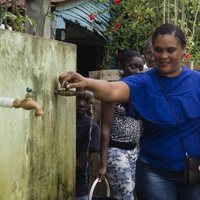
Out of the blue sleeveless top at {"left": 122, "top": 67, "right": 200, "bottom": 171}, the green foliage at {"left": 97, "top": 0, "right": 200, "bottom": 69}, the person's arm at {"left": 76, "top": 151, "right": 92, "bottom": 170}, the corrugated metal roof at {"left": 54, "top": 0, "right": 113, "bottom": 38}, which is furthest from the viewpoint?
the green foliage at {"left": 97, "top": 0, "right": 200, "bottom": 69}

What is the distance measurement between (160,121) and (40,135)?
2.57ft

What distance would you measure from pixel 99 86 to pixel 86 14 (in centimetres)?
531

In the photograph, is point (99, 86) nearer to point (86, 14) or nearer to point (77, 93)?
point (77, 93)

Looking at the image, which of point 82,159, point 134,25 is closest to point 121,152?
point 82,159

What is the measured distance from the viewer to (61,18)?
7.24 meters

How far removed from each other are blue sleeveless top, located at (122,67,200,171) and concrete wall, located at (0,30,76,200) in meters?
0.51

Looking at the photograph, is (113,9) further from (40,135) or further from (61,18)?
(40,135)

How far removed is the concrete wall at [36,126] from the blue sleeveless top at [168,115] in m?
0.51

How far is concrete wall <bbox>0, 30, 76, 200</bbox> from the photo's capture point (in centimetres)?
291

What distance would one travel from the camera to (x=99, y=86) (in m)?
3.24

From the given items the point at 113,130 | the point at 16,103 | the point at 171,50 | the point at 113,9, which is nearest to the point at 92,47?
the point at 113,9

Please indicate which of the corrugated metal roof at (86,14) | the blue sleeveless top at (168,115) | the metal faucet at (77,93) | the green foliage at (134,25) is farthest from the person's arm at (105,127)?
the green foliage at (134,25)

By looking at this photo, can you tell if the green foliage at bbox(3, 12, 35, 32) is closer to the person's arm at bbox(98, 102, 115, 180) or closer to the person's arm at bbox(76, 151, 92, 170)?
the person's arm at bbox(98, 102, 115, 180)

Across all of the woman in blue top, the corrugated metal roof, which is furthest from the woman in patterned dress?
the corrugated metal roof
